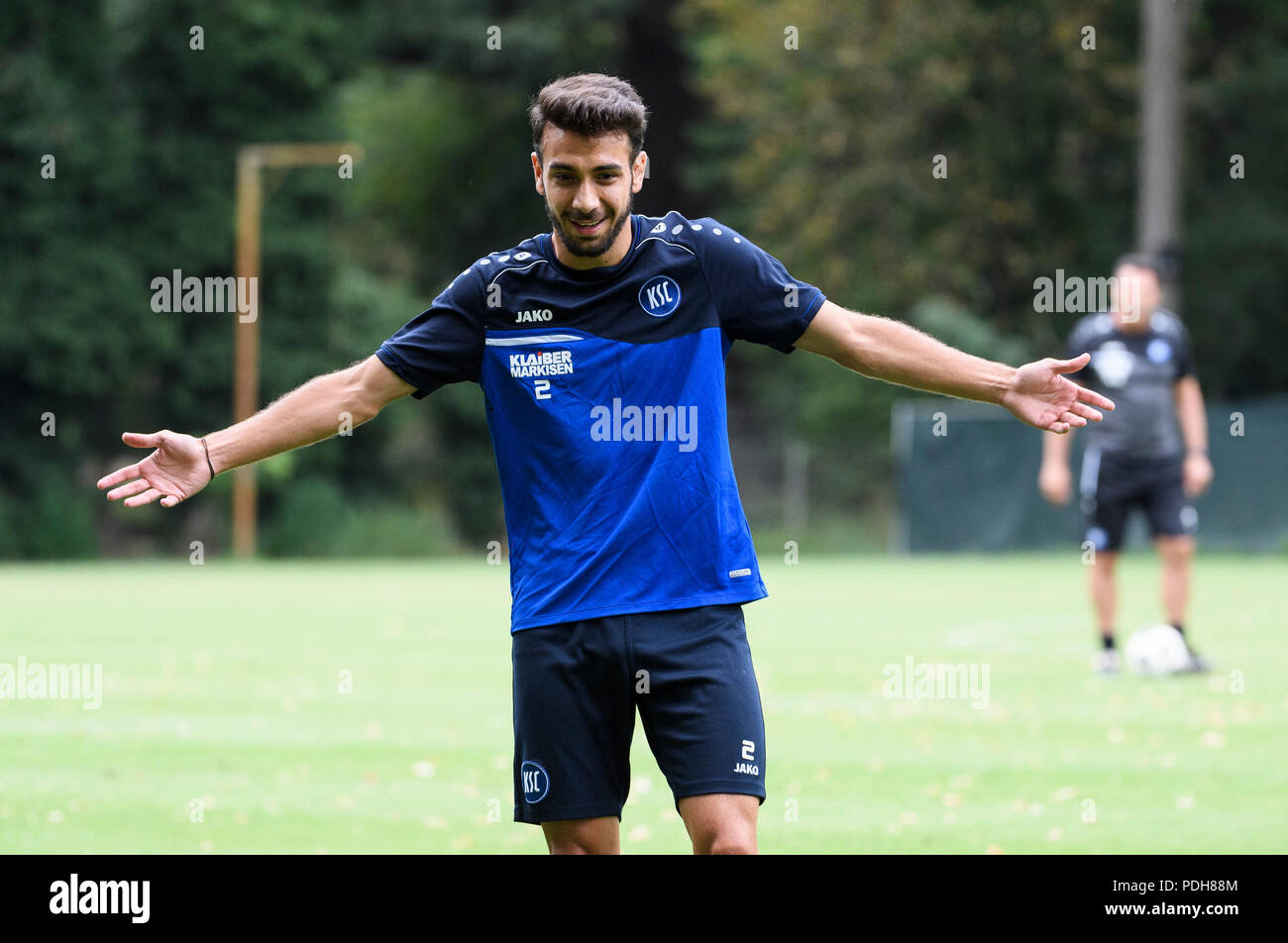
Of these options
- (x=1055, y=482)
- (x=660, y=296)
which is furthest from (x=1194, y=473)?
(x=660, y=296)

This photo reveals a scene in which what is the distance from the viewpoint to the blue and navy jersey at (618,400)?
4707 millimetres

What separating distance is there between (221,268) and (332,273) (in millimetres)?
2406

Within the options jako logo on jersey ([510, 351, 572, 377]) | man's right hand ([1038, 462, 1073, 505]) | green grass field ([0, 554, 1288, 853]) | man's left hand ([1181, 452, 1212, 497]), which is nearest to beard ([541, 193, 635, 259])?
jako logo on jersey ([510, 351, 572, 377])

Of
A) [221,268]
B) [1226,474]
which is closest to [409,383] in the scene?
[1226,474]

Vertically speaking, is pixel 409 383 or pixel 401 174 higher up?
pixel 401 174

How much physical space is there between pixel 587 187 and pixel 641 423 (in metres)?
0.59

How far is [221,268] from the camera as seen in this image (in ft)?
131

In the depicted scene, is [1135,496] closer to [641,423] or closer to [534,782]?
[641,423]

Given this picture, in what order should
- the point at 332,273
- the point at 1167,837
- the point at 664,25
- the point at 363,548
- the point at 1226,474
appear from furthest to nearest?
the point at 664,25
the point at 332,273
the point at 363,548
the point at 1226,474
the point at 1167,837

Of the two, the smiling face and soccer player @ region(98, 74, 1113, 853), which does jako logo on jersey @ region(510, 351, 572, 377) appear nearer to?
soccer player @ region(98, 74, 1113, 853)

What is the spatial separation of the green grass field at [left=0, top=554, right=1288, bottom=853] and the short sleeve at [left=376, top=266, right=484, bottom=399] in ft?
9.38

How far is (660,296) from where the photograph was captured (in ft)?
15.6

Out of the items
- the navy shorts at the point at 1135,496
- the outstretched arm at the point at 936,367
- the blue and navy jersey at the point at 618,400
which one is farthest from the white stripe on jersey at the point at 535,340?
the navy shorts at the point at 1135,496
